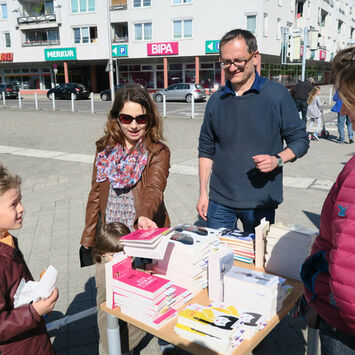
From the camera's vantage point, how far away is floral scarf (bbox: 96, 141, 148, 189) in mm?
2678

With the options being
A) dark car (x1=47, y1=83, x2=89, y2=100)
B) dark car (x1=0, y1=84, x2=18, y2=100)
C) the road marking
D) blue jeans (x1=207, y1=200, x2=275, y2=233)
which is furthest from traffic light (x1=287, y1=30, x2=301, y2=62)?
dark car (x1=0, y1=84, x2=18, y2=100)

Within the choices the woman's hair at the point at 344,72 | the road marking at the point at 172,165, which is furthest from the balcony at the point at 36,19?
the woman's hair at the point at 344,72

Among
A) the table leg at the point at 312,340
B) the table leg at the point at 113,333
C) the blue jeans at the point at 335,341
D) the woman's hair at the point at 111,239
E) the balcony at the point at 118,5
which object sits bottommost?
the table leg at the point at 312,340

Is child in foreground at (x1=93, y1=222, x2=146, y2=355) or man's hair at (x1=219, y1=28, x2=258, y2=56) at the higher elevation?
man's hair at (x1=219, y1=28, x2=258, y2=56)

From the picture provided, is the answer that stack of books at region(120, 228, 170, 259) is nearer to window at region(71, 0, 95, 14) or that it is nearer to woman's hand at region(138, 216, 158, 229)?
woman's hand at region(138, 216, 158, 229)

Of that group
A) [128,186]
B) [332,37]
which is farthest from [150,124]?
[332,37]

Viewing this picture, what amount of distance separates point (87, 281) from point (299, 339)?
7.17 feet

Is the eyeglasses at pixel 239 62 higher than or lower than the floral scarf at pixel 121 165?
higher

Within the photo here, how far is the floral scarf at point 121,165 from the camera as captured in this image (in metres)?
2.68

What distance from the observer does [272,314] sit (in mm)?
1995

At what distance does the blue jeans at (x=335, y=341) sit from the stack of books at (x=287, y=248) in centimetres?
69

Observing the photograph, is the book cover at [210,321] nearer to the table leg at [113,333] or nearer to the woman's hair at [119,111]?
the table leg at [113,333]

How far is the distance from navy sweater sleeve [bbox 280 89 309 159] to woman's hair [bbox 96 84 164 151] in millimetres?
927

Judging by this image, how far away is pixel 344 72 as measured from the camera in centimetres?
141
